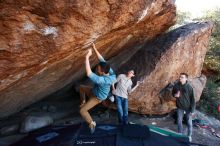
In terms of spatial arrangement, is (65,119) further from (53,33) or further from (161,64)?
(53,33)

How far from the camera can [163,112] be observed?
9195 mm

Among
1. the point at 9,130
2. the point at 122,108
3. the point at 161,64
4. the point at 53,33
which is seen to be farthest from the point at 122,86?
the point at 9,130

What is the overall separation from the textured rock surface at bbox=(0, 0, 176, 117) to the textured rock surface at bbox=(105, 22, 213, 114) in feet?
3.83

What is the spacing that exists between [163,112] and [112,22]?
4.03m

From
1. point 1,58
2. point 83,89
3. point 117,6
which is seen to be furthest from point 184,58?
point 1,58

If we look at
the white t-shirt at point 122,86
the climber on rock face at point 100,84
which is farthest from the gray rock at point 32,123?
the white t-shirt at point 122,86

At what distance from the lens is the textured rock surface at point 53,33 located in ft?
15.9

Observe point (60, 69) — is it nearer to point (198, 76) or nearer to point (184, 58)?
point (184, 58)

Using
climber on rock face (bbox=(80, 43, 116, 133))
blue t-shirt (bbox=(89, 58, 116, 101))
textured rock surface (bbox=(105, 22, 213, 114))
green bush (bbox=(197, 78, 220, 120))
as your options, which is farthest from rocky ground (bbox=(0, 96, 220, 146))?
blue t-shirt (bbox=(89, 58, 116, 101))

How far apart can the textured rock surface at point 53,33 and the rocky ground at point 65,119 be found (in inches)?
25.2

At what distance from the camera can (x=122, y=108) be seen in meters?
7.93

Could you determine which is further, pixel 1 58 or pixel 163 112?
pixel 163 112

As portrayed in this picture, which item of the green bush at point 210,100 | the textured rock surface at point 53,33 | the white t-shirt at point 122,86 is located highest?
the textured rock surface at point 53,33

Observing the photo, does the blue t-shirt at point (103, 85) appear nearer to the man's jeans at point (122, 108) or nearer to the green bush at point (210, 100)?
the man's jeans at point (122, 108)
